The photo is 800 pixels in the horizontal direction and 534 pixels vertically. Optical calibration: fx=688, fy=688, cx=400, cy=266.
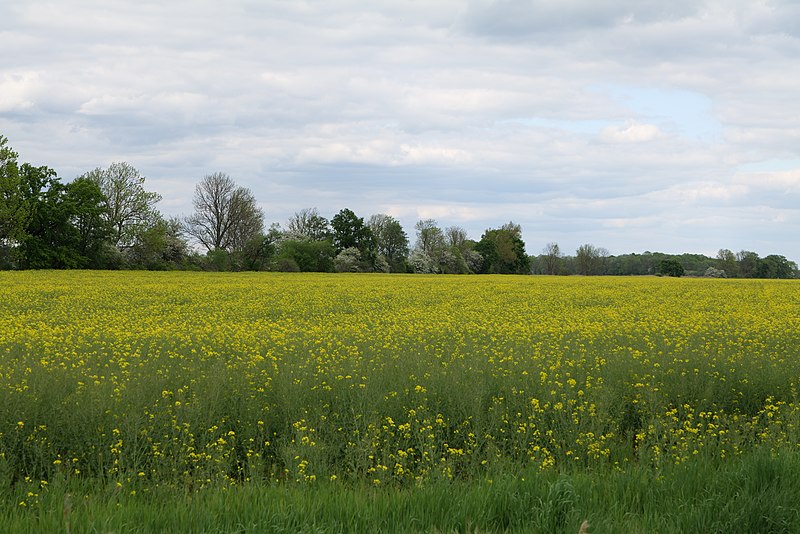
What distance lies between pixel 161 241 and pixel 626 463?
65.6 metres

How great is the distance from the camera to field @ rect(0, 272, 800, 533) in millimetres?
5301

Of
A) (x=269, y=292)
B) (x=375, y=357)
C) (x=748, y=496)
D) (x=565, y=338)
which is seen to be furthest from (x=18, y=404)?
(x=269, y=292)

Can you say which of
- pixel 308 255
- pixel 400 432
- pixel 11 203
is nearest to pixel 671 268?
pixel 308 255

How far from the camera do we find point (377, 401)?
827 centimetres

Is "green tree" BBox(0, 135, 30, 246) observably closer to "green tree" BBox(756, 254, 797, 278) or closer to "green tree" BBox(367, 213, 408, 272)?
"green tree" BBox(367, 213, 408, 272)

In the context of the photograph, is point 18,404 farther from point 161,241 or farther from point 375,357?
point 161,241

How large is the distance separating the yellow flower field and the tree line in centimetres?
5150

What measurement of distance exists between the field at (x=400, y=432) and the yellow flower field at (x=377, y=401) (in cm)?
4

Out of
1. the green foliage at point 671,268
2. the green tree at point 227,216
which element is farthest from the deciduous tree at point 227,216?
the green foliage at point 671,268

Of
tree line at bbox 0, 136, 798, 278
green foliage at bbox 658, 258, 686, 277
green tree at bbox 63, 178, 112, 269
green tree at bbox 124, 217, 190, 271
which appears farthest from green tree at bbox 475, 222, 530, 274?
green tree at bbox 63, 178, 112, 269

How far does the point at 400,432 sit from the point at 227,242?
8423 centimetres

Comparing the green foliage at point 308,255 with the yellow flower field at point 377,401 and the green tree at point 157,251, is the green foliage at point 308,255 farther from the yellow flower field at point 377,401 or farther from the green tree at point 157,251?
the yellow flower field at point 377,401

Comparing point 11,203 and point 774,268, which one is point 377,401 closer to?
point 11,203

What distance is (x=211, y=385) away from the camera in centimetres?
861
